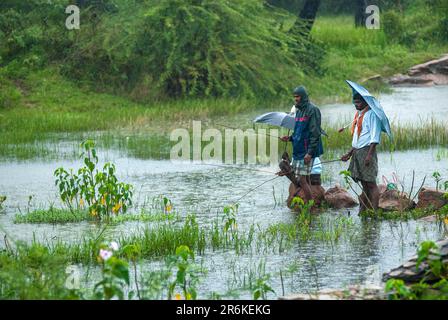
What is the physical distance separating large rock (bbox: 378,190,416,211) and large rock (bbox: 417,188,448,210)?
0.13 meters

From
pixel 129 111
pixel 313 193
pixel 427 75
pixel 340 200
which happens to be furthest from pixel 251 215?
pixel 427 75

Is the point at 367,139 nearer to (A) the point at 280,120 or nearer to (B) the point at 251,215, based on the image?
(A) the point at 280,120

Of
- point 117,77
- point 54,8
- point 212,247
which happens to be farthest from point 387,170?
point 54,8

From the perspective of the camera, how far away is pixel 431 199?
12.0 m

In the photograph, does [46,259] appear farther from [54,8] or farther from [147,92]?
[54,8]

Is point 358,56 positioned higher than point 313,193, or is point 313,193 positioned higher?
point 358,56

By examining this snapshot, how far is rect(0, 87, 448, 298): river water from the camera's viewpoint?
9.51 metres

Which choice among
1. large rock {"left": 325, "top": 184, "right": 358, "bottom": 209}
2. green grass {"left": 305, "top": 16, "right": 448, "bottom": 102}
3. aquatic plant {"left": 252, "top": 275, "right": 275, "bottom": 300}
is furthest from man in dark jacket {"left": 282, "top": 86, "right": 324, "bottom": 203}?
green grass {"left": 305, "top": 16, "right": 448, "bottom": 102}

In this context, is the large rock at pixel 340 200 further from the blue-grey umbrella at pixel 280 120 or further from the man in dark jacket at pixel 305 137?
the blue-grey umbrella at pixel 280 120

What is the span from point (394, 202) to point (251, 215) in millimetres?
1635

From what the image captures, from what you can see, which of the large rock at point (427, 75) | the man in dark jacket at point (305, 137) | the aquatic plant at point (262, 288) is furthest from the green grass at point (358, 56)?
the aquatic plant at point (262, 288)

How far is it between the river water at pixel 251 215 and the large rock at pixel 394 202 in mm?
353

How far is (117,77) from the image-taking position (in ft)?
78.7

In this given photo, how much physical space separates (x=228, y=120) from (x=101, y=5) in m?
7.48
